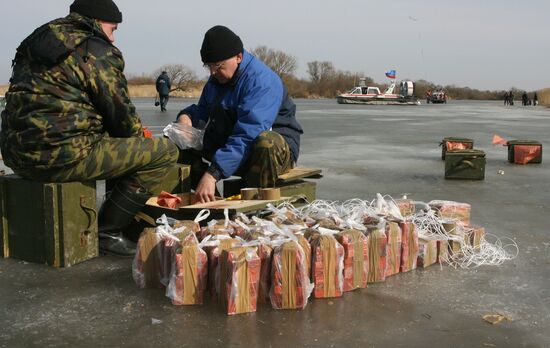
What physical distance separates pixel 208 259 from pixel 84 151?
113 cm

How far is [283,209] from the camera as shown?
12.6ft

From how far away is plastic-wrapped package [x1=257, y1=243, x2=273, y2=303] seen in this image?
3.04m

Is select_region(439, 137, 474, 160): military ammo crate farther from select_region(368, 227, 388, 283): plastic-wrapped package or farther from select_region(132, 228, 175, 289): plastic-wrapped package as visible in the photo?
select_region(132, 228, 175, 289): plastic-wrapped package

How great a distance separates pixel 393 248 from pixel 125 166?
69.2 inches

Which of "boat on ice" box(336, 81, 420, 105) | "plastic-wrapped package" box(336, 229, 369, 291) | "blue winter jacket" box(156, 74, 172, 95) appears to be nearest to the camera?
"plastic-wrapped package" box(336, 229, 369, 291)

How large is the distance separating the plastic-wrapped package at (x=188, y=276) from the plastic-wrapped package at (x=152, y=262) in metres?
0.22

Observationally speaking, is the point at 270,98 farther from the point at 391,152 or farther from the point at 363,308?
the point at 391,152

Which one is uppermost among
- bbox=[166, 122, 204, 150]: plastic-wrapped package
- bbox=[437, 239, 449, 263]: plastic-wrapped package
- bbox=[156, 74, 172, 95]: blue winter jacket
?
bbox=[156, 74, 172, 95]: blue winter jacket

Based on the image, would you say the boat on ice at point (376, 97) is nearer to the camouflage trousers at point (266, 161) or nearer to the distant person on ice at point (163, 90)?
the distant person on ice at point (163, 90)

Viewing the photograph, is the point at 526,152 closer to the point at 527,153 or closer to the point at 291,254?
the point at 527,153

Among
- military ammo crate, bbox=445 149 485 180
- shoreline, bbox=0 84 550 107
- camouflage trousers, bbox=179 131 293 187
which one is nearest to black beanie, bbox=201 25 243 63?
camouflage trousers, bbox=179 131 293 187

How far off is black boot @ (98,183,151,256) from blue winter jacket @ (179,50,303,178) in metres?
0.59

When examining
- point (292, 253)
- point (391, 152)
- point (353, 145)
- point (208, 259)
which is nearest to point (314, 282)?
point (292, 253)

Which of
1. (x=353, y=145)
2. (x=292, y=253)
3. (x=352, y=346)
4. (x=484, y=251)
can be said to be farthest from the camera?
(x=353, y=145)
